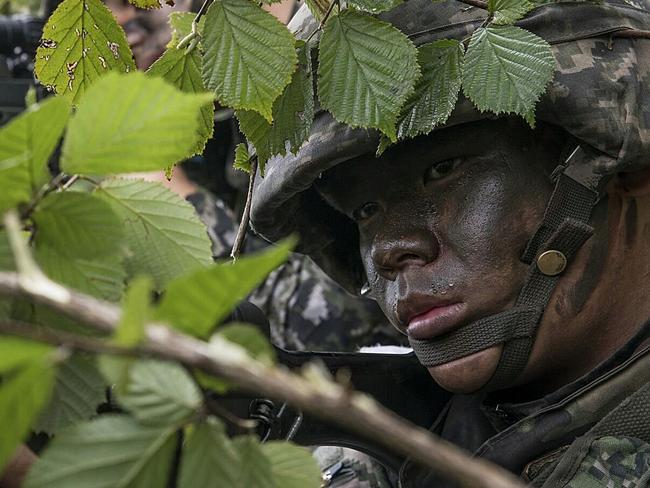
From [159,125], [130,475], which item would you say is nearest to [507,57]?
[159,125]

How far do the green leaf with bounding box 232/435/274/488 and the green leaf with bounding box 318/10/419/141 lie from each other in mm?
833

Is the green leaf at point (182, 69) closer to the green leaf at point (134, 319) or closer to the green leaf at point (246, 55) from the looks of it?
the green leaf at point (246, 55)

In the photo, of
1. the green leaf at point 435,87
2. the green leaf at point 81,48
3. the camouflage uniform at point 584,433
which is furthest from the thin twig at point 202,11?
the camouflage uniform at point 584,433

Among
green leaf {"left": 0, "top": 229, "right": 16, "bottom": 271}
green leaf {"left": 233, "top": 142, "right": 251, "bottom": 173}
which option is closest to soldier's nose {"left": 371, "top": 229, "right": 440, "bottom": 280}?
green leaf {"left": 233, "top": 142, "right": 251, "bottom": 173}

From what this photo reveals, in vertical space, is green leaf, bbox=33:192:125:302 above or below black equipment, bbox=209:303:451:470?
above

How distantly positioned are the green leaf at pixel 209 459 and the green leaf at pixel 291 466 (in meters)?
0.07

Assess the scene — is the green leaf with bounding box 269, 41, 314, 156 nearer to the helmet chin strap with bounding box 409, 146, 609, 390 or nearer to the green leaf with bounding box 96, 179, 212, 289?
the helmet chin strap with bounding box 409, 146, 609, 390

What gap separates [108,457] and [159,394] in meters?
0.05

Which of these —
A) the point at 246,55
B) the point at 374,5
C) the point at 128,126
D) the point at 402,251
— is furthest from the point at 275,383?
the point at 402,251

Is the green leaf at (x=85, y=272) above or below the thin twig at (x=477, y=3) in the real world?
above

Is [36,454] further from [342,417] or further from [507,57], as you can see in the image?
[507,57]

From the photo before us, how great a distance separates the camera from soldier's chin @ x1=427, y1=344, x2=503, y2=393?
71.1 inches

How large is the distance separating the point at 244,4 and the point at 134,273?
0.58 meters

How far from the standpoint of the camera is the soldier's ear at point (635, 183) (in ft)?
6.20
